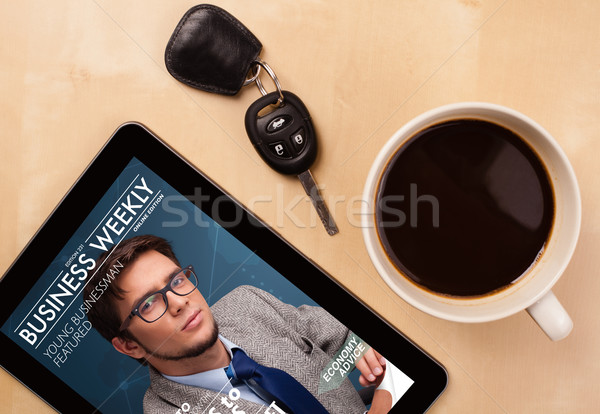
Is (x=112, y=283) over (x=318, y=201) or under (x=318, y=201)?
under

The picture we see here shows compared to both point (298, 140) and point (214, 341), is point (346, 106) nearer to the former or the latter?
point (298, 140)

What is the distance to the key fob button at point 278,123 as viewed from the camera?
0.54 meters

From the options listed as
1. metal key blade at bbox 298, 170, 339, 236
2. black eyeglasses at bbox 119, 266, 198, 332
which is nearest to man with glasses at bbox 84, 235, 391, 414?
black eyeglasses at bbox 119, 266, 198, 332

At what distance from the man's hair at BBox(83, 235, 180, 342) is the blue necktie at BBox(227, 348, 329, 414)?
0.14 metres

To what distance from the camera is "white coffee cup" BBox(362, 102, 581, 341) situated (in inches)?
16.3

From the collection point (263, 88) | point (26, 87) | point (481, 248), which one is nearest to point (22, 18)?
point (26, 87)

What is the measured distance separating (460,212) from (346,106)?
19cm

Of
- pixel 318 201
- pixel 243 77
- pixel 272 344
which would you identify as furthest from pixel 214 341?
pixel 243 77

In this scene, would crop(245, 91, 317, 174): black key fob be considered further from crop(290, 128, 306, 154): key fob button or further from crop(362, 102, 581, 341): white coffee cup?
crop(362, 102, 581, 341): white coffee cup

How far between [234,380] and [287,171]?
0.27 m

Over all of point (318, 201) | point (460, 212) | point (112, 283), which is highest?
point (460, 212)

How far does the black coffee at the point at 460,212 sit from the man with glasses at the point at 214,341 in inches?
5.7

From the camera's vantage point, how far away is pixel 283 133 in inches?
21.1

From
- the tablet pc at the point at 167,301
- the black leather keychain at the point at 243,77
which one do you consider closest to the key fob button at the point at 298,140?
the black leather keychain at the point at 243,77
